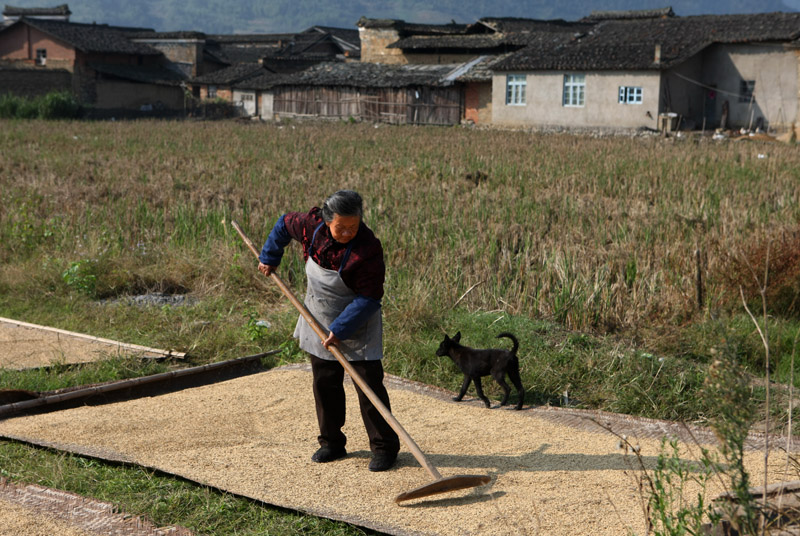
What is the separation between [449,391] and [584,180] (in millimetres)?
9533

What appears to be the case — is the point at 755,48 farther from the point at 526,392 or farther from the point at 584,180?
the point at 526,392

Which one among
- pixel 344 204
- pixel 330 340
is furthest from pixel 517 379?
pixel 344 204

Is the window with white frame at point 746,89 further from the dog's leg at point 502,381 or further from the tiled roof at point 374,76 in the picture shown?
the dog's leg at point 502,381

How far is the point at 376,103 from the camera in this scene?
136ft

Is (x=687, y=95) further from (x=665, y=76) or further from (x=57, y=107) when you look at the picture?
(x=57, y=107)

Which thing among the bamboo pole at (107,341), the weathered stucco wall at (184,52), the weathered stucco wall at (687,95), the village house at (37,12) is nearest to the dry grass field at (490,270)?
the bamboo pole at (107,341)

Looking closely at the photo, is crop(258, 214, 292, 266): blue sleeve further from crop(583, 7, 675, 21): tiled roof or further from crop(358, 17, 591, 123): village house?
crop(583, 7, 675, 21): tiled roof

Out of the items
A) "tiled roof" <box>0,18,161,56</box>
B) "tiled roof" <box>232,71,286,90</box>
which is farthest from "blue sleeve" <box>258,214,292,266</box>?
"tiled roof" <box>0,18,161,56</box>

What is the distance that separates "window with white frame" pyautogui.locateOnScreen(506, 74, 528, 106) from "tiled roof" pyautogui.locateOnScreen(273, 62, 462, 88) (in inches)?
120

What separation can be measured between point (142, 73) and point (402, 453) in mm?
47686

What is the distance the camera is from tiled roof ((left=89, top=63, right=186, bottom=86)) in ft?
153

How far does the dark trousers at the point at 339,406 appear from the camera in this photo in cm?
438

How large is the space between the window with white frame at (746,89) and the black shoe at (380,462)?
31759 mm

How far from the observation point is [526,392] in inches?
231
